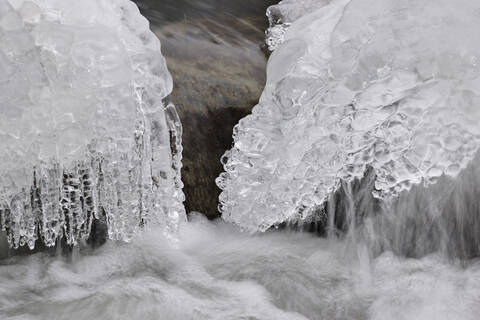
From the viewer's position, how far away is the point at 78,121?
94.0 inches

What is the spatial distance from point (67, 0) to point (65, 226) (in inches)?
36.1

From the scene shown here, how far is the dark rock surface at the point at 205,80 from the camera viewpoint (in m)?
3.13

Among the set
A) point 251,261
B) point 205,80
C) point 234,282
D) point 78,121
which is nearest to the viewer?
point 78,121

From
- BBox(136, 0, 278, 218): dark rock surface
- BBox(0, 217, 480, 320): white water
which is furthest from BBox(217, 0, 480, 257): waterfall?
BBox(136, 0, 278, 218): dark rock surface

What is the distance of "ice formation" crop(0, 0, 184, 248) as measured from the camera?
2316 mm

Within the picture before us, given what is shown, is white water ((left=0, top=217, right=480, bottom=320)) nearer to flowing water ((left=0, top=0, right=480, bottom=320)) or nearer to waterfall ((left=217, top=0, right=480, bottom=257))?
flowing water ((left=0, top=0, right=480, bottom=320))

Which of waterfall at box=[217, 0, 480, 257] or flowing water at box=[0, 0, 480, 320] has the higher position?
waterfall at box=[217, 0, 480, 257]

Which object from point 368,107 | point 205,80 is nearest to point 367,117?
point 368,107

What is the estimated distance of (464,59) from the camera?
7.82 ft

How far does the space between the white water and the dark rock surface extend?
0.94ft

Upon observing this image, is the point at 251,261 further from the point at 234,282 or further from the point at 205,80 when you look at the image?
the point at 205,80

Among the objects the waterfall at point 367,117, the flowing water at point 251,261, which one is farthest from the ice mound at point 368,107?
the flowing water at point 251,261

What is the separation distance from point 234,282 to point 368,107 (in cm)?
94

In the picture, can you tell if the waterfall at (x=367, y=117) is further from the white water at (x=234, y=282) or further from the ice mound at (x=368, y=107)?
the white water at (x=234, y=282)
